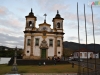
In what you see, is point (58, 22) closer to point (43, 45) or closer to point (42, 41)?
point (42, 41)

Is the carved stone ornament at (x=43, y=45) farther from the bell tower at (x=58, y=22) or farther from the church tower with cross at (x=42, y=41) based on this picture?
the bell tower at (x=58, y=22)

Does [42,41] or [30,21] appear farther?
[30,21]

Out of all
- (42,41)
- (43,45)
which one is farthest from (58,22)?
(43,45)

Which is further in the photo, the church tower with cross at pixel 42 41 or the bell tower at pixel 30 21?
the bell tower at pixel 30 21

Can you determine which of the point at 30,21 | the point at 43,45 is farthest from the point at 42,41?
the point at 30,21

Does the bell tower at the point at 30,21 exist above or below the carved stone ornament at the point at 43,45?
above

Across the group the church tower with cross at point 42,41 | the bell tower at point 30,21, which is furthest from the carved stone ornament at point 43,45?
the bell tower at point 30,21

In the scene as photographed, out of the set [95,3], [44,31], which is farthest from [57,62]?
[95,3]

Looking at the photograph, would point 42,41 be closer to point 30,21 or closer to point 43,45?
point 43,45

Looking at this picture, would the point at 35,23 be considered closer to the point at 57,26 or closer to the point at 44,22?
the point at 44,22

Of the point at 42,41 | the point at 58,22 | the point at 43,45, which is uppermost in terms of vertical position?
the point at 58,22

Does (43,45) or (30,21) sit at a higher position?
(30,21)

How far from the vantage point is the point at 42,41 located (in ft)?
115

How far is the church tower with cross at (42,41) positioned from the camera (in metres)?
34.8
